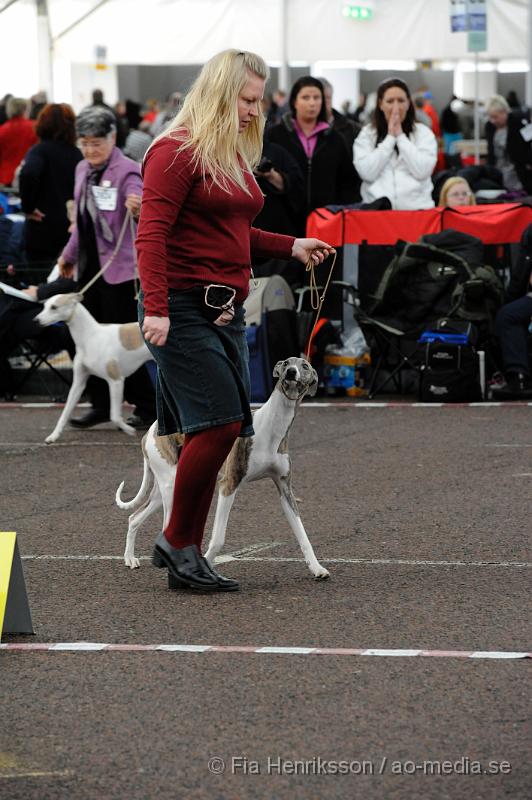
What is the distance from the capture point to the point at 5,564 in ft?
15.7

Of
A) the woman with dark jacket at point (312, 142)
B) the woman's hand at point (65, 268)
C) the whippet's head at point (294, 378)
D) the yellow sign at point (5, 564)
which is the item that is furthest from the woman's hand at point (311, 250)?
the woman with dark jacket at point (312, 142)

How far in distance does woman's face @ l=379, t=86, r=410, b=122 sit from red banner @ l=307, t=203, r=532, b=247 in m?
0.79

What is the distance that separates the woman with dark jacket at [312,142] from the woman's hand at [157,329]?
684 centimetres

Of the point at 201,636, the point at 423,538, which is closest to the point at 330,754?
the point at 201,636

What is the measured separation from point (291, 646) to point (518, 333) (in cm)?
625

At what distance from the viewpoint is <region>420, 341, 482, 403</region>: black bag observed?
409 inches

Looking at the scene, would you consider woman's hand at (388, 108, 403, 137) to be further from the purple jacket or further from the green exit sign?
the green exit sign

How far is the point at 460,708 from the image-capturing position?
4043 mm

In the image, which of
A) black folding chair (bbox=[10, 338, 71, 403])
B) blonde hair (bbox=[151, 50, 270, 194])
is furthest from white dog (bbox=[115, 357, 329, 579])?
black folding chair (bbox=[10, 338, 71, 403])

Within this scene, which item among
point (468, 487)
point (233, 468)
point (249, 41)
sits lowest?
point (468, 487)

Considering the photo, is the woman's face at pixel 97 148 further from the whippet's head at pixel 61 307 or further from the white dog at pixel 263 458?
Result: the white dog at pixel 263 458

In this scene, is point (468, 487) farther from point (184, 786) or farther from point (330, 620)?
point (184, 786)

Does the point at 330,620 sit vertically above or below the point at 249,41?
below

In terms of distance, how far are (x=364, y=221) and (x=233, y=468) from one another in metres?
5.93
